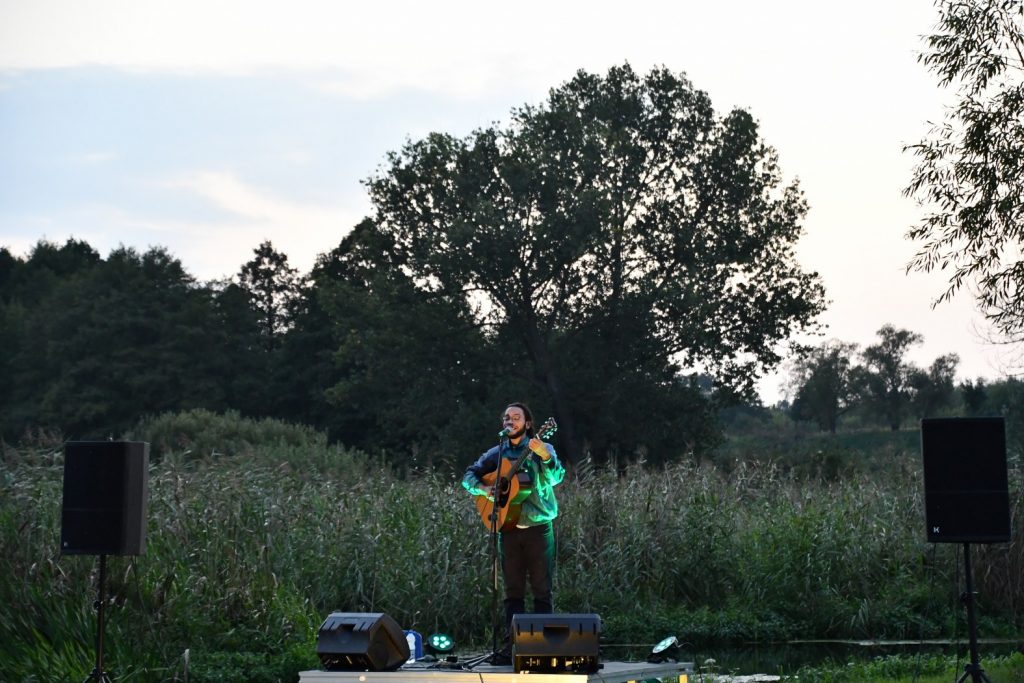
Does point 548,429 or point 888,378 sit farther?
point 888,378

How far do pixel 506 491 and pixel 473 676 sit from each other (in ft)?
5.20

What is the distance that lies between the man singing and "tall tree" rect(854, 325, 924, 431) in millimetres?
44978

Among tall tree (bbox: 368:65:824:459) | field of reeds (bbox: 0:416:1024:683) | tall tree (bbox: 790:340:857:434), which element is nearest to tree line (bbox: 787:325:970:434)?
tall tree (bbox: 790:340:857:434)

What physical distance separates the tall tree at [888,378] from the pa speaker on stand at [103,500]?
46.4 meters

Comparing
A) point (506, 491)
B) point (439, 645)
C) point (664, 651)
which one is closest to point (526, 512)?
point (506, 491)

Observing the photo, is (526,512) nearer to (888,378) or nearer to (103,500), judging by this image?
(103,500)

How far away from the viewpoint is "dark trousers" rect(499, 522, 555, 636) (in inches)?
332

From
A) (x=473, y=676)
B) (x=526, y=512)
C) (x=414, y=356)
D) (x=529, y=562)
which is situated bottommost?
(x=473, y=676)

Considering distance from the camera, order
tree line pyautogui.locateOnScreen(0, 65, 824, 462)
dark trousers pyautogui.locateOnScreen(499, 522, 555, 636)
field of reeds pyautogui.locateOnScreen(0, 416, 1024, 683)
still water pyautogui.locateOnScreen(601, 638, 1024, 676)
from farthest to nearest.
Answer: tree line pyautogui.locateOnScreen(0, 65, 824, 462), still water pyautogui.locateOnScreen(601, 638, 1024, 676), field of reeds pyautogui.locateOnScreen(0, 416, 1024, 683), dark trousers pyautogui.locateOnScreen(499, 522, 555, 636)

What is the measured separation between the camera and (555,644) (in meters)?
6.98

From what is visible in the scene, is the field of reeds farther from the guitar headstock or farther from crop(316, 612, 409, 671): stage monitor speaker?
the guitar headstock

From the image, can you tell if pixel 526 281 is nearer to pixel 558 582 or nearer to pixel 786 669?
pixel 558 582

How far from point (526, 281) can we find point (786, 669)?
871 inches

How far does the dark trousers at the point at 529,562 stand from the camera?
844 cm
